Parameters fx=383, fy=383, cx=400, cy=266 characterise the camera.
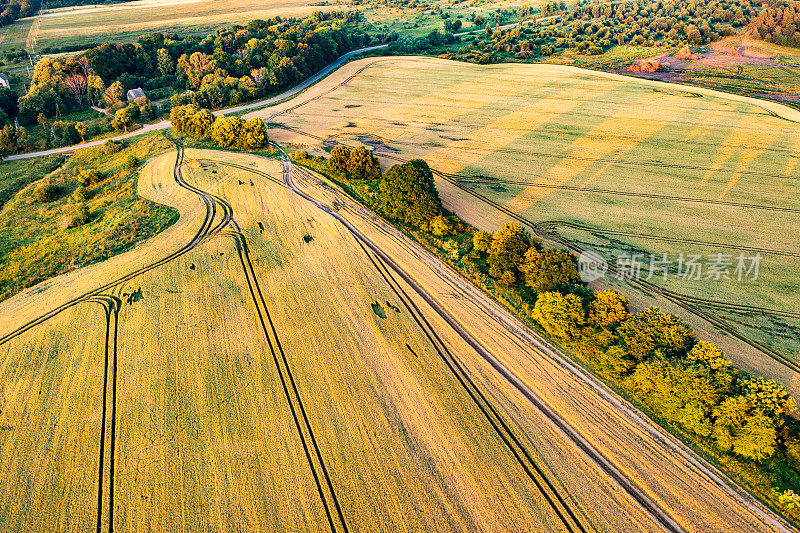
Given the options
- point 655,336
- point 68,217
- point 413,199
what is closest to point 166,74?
point 68,217

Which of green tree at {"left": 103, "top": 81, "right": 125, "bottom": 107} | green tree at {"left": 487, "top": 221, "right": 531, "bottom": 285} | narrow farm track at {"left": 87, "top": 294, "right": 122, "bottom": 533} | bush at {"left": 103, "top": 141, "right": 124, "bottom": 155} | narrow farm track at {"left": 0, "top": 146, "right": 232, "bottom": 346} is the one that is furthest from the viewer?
green tree at {"left": 103, "top": 81, "right": 125, "bottom": 107}

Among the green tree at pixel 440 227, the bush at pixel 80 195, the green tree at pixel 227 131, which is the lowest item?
the green tree at pixel 440 227

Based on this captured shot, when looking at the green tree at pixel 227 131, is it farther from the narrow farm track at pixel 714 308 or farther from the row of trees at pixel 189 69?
the narrow farm track at pixel 714 308

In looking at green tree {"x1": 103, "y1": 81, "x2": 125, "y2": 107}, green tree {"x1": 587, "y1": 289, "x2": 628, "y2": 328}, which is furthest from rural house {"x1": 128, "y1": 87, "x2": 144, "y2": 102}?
green tree {"x1": 587, "y1": 289, "x2": 628, "y2": 328}

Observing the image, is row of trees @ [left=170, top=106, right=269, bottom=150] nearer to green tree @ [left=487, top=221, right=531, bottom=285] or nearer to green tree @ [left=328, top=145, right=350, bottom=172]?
green tree @ [left=328, top=145, right=350, bottom=172]

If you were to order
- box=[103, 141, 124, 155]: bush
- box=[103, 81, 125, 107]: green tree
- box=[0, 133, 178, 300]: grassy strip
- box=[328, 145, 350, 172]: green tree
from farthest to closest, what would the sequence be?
box=[103, 81, 125, 107]: green tree, box=[103, 141, 124, 155]: bush, box=[328, 145, 350, 172]: green tree, box=[0, 133, 178, 300]: grassy strip

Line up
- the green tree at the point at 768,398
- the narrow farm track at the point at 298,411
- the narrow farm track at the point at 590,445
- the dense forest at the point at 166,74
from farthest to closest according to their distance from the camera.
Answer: the dense forest at the point at 166,74 < the green tree at the point at 768,398 < the narrow farm track at the point at 298,411 < the narrow farm track at the point at 590,445

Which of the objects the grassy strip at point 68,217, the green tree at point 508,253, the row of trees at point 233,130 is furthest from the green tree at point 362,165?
the green tree at point 508,253
